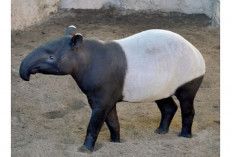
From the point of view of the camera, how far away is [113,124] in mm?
4156

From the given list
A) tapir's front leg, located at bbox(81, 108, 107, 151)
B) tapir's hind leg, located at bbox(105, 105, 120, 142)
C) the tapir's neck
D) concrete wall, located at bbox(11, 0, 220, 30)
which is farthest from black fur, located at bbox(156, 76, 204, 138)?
concrete wall, located at bbox(11, 0, 220, 30)

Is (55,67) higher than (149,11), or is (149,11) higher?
(55,67)

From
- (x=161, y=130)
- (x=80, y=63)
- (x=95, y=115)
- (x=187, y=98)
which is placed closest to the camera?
(x=80, y=63)

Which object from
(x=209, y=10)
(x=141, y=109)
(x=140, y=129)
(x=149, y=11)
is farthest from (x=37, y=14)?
(x=140, y=129)

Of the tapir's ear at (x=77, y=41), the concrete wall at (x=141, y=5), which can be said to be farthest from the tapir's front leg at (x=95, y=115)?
the concrete wall at (x=141, y=5)

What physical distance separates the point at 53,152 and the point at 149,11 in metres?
5.51

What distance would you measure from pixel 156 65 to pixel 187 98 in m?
0.44

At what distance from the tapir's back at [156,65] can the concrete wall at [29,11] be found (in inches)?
167

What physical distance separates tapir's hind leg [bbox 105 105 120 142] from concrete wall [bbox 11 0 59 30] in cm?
416

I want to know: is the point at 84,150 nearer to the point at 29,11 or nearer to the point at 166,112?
the point at 166,112

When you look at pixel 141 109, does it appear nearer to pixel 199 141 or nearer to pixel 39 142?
pixel 199 141

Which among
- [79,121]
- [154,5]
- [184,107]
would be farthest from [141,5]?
[184,107]

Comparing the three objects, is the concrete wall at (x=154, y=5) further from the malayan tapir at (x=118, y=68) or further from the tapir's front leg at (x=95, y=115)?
the tapir's front leg at (x=95, y=115)

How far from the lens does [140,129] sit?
4.49m
